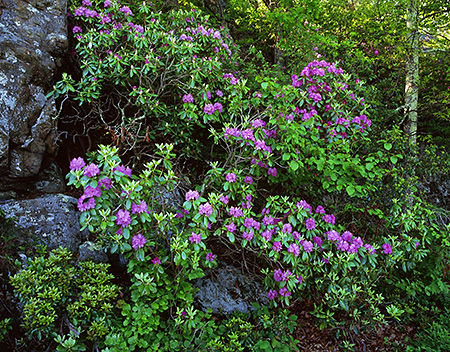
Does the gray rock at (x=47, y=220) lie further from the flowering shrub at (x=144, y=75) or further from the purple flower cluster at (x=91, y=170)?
the purple flower cluster at (x=91, y=170)

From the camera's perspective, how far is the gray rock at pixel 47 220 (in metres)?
2.43

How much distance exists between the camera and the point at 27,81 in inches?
107

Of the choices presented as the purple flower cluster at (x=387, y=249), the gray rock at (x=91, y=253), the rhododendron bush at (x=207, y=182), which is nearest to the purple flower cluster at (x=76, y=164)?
the rhododendron bush at (x=207, y=182)

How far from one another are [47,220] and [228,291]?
1.81 metres

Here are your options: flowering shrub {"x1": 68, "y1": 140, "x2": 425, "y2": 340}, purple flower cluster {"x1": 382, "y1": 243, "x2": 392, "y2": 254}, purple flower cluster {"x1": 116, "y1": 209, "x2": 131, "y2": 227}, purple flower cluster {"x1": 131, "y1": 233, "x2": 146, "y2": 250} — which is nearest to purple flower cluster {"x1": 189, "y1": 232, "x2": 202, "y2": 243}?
flowering shrub {"x1": 68, "y1": 140, "x2": 425, "y2": 340}

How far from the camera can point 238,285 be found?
3.02m

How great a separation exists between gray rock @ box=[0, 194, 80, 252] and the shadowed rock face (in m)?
0.33

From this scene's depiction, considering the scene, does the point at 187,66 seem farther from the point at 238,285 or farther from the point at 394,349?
the point at 394,349

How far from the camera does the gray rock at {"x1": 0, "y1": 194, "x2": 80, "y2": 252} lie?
2.43 m

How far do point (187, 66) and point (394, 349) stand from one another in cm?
356

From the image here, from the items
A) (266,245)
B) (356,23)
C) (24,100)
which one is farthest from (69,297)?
(356,23)

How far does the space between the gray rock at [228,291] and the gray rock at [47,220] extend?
1.26m

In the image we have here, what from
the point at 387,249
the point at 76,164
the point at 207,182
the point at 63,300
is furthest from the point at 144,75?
the point at 387,249

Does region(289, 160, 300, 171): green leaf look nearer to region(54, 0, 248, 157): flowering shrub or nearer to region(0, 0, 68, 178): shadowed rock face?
region(54, 0, 248, 157): flowering shrub
